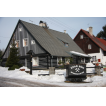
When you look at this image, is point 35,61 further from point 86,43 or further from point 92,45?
point 86,43

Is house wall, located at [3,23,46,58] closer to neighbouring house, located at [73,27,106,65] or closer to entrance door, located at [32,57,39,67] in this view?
entrance door, located at [32,57,39,67]

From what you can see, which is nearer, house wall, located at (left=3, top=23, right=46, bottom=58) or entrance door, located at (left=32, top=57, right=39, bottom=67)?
house wall, located at (left=3, top=23, right=46, bottom=58)

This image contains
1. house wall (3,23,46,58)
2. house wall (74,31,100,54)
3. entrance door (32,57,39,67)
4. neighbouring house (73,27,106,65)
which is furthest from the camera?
house wall (74,31,100,54)

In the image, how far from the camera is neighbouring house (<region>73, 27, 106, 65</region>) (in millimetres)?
33938

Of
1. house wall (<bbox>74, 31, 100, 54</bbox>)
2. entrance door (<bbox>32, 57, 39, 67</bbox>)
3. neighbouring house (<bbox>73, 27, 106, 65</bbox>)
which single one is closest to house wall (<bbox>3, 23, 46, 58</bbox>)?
entrance door (<bbox>32, 57, 39, 67</bbox>)

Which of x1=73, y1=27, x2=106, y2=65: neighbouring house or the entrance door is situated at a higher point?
x1=73, y1=27, x2=106, y2=65: neighbouring house

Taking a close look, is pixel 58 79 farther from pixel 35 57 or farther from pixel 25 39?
pixel 25 39

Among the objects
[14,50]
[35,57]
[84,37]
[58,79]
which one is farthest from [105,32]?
[58,79]

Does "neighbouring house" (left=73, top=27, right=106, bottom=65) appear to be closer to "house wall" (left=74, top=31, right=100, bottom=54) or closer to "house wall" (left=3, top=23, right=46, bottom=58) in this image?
"house wall" (left=74, top=31, right=100, bottom=54)

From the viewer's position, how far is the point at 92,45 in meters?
35.3

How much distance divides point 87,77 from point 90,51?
23.3 m

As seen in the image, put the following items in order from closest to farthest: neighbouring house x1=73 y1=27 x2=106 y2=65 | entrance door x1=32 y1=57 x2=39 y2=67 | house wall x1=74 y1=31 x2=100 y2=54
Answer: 1. entrance door x1=32 y1=57 x2=39 y2=67
2. neighbouring house x1=73 y1=27 x2=106 y2=65
3. house wall x1=74 y1=31 x2=100 y2=54

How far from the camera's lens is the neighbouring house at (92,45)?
33938 millimetres

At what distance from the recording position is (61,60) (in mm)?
23234
